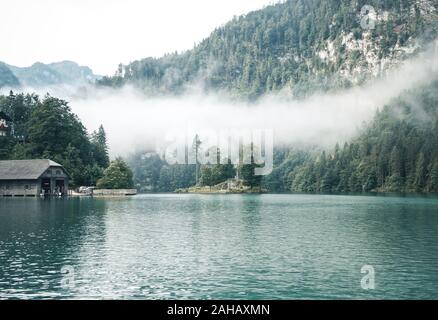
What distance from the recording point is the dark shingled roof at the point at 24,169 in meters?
124

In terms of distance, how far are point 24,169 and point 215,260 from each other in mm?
103751

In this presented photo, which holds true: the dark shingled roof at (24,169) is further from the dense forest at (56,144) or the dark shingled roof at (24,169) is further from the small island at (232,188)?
the small island at (232,188)

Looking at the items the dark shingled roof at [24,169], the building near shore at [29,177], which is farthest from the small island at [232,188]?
the dark shingled roof at [24,169]

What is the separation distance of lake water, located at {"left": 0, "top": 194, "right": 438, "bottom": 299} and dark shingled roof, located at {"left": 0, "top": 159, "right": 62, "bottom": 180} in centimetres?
7308

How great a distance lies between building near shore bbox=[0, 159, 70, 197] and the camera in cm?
12419

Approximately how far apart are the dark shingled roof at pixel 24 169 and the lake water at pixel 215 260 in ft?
240

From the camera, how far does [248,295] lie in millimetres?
24594

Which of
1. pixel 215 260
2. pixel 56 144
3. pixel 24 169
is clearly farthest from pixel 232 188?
pixel 215 260

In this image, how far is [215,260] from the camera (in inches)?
1307

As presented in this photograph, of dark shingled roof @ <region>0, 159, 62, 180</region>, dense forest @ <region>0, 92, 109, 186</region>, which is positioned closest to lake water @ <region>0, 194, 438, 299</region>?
dark shingled roof @ <region>0, 159, 62, 180</region>

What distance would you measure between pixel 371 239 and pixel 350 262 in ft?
36.2

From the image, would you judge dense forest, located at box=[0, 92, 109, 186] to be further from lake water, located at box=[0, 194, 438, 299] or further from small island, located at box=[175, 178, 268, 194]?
lake water, located at box=[0, 194, 438, 299]

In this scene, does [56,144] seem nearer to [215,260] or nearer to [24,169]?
[24,169]

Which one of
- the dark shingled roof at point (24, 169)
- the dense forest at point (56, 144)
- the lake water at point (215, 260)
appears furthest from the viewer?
the dense forest at point (56, 144)
